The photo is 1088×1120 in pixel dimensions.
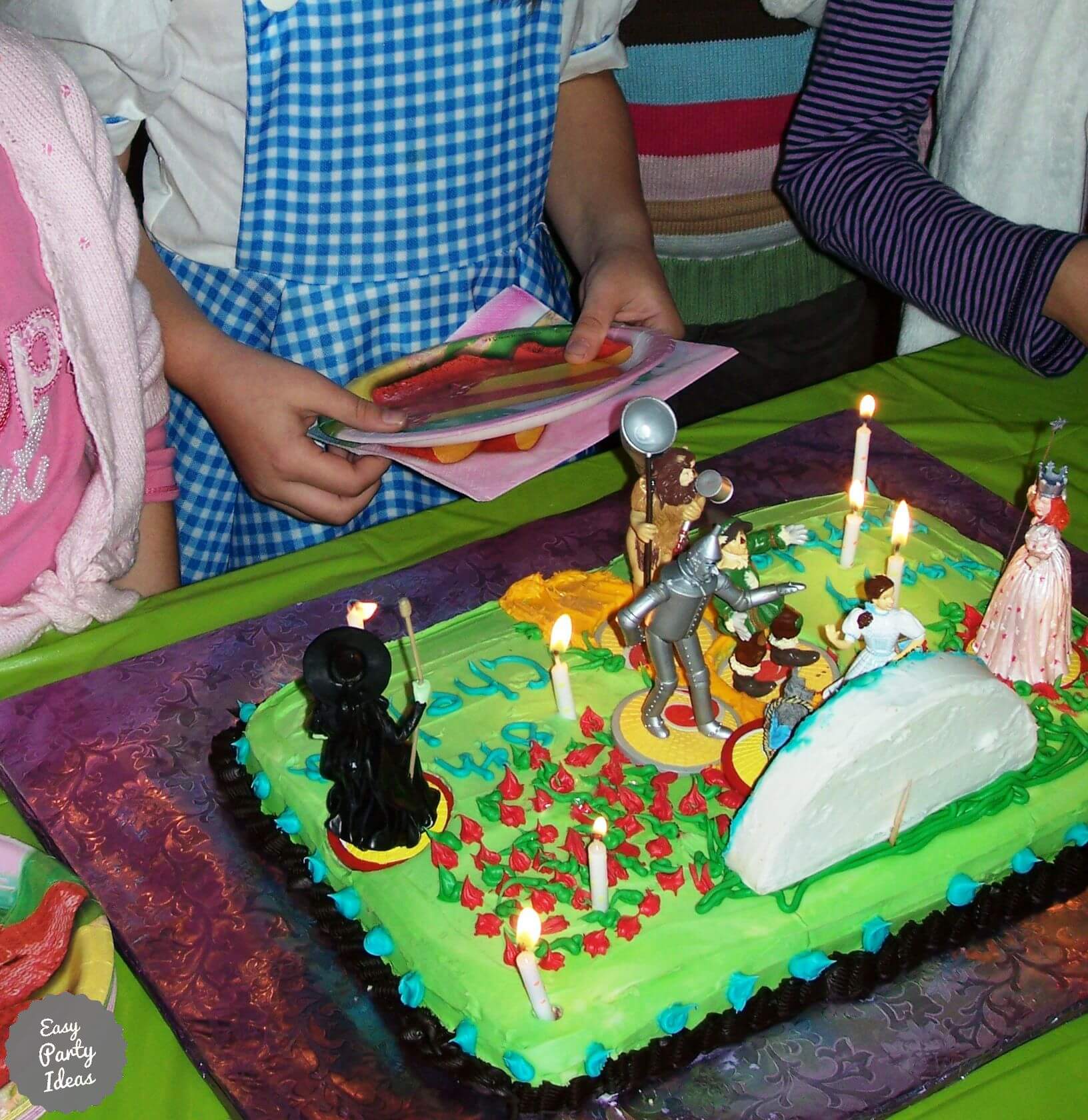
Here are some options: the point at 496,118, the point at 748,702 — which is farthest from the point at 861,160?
the point at 748,702

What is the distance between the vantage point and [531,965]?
0.77 metres

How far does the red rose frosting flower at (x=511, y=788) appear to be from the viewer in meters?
0.95

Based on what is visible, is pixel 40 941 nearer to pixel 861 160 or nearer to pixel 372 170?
pixel 372 170

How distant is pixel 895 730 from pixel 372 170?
30.5 inches

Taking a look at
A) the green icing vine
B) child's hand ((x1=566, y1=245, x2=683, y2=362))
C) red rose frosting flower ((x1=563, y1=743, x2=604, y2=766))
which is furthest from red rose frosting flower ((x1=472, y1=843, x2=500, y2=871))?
child's hand ((x1=566, y1=245, x2=683, y2=362))

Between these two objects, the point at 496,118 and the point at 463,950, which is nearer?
the point at 463,950

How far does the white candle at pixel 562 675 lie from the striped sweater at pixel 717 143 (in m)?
0.84

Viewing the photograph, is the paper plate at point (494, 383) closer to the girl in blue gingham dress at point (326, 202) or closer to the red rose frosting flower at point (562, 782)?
the girl in blue gingham dress at point (326, 202)

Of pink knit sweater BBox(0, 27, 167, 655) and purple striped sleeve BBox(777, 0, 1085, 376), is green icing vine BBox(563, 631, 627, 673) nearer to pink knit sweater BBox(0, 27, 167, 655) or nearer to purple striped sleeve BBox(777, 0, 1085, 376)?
pink knit sweater BBox(0, 27, 167, 655)

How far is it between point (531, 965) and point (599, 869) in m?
0.10

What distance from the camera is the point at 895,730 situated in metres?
0.85

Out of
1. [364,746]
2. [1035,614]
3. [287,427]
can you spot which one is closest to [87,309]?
[287,427]

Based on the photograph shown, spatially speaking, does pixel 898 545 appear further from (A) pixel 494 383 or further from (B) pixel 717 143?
(B) pixel 717 143

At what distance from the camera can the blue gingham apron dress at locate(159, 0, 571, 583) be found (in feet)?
3.96
